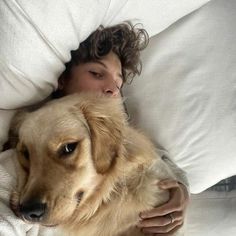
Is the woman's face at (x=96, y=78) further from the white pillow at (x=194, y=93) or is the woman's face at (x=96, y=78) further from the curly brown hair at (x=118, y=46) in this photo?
the white pillow at (x=194, y=93)

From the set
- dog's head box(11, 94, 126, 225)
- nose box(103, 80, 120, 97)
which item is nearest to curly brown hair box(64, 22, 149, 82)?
nose box(103, 80, 120, 97)

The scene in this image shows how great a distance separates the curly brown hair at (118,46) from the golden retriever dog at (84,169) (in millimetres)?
215

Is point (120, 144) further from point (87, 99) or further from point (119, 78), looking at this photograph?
point (119, 78)

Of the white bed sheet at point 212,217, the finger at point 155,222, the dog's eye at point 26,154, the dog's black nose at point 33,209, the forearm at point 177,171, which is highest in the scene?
the dog's eye at point 26,154

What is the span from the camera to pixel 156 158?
4.10 feet

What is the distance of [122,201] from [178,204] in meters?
0.20

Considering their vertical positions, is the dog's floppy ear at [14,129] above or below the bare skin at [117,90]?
above

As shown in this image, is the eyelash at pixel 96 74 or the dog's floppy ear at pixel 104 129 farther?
the eyelash at pixel 96 74

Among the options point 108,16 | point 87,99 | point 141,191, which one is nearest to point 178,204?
point 141,191

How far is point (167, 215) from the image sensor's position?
4.11ft

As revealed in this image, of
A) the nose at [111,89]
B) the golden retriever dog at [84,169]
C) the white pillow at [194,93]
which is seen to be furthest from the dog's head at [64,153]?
the white pillow at [194,93]

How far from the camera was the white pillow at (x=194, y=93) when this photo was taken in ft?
4.74

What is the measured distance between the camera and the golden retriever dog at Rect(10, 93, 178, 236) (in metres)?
0.99

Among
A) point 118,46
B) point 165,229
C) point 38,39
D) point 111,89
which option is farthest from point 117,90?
point 165,229
